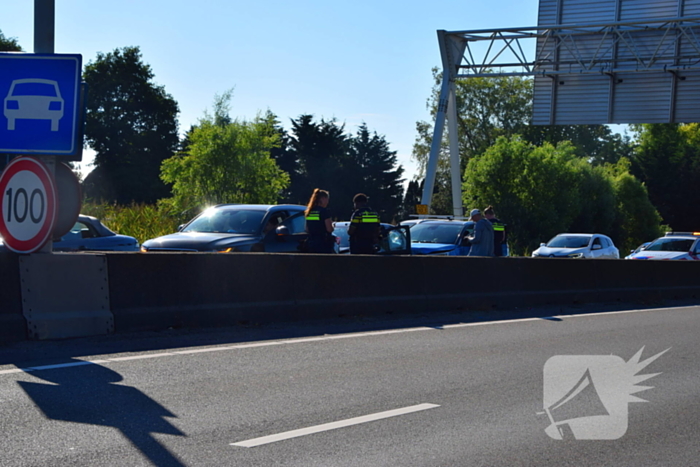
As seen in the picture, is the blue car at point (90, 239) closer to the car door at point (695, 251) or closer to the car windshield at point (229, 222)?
the car windshield at point (229, 222)

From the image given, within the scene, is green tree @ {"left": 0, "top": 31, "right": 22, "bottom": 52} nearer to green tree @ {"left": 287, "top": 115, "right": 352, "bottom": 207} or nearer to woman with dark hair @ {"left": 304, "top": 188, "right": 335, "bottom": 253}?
green tree @ {"left": 287, "top": 115, "right": 352, "bottom": 207}

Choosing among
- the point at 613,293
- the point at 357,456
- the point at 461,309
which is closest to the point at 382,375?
the point at 357,456

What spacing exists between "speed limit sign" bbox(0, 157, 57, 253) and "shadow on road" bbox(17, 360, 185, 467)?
184 cm

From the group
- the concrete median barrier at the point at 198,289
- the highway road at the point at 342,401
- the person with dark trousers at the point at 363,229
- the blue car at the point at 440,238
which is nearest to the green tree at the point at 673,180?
the blue car at the point at 440,238

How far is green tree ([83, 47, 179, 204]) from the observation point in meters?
70.4

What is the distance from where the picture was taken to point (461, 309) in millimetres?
13852

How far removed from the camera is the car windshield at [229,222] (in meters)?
14.8

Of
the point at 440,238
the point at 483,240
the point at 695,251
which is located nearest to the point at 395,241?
the point at 483,240

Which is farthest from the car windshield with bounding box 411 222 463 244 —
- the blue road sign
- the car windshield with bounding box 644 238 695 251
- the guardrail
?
the blue road sign

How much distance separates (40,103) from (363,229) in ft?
21.0

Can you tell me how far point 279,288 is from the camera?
1102 centimetres

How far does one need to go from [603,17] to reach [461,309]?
19.2m

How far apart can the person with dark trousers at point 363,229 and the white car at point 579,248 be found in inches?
620

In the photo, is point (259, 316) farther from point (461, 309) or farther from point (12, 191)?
point (461, 309)
